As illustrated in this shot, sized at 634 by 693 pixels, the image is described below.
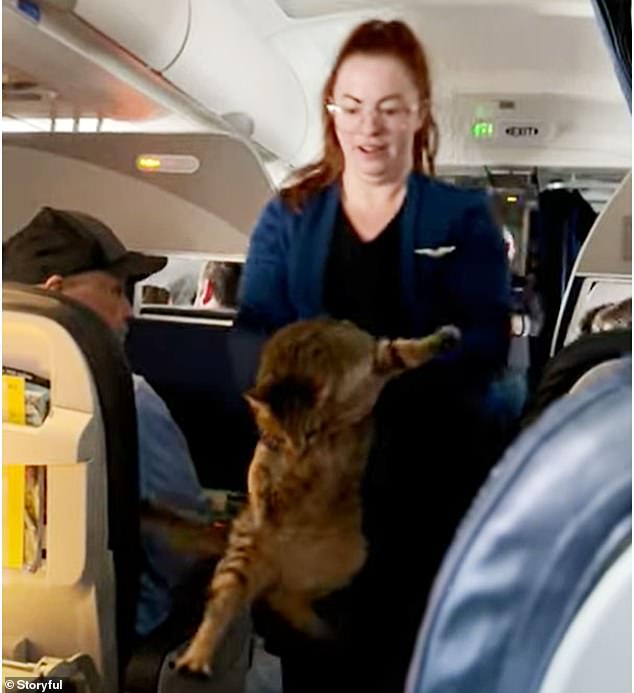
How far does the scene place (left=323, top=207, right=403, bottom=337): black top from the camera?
3.69 ft

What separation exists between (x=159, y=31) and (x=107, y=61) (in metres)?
0.08

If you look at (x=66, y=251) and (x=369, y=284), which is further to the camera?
(x=66, y=251)

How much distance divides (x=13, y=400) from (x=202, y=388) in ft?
0.72

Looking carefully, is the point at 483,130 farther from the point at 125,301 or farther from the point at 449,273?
the point at 125,301

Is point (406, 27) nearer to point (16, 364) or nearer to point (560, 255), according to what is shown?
point (560, 255)

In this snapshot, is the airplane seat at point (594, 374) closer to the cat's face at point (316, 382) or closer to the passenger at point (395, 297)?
the passenger at point (395, 297)

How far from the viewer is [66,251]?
4.11 feet

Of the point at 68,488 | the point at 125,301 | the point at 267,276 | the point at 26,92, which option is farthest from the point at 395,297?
the point at 26,92

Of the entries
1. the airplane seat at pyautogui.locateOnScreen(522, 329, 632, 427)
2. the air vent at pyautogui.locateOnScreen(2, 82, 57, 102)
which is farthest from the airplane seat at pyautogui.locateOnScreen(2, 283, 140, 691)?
the airplane seat at pyautogui.locateOnScreen(522, 329, 632, 427)

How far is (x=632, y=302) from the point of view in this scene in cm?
A: 109

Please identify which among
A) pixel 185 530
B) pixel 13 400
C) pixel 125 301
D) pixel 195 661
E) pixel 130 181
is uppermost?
pixel 130 181

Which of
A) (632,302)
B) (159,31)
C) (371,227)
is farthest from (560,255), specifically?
(159,31)

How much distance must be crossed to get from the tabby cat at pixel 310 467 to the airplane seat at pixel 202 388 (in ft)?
0.10

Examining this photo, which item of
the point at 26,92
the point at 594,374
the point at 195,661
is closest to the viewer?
the point at 594,374
